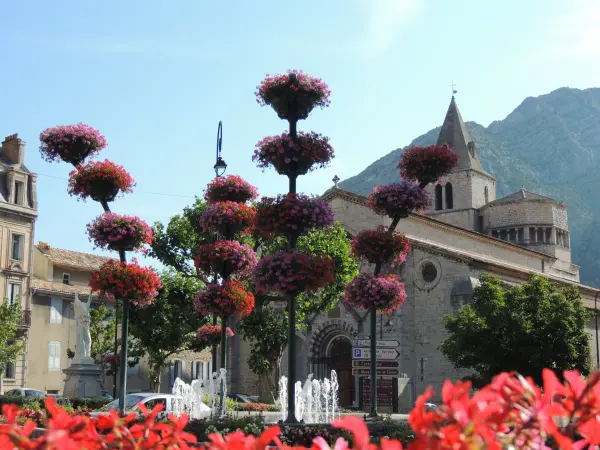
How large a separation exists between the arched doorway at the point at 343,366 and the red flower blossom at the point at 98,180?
96.5 feet

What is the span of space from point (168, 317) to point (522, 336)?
17.6 metres

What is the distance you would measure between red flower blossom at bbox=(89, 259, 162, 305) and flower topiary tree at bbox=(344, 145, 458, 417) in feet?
14.6

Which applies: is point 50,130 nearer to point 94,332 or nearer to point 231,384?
point 94,332

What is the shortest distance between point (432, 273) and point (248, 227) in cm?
2533

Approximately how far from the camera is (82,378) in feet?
78.6

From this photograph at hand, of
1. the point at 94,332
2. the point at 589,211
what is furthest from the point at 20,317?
the point at 589,211

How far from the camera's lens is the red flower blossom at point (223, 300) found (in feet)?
57.4

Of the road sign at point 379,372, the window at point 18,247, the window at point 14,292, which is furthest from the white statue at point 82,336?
the window at point 18,247

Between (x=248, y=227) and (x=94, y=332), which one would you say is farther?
(x=94, y=332)

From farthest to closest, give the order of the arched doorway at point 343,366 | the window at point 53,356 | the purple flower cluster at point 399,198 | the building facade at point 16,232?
the window at point 53,356, the arched doorway at point 343,366, the building facade at point 16,232, the purple flower cluster at point 399,198

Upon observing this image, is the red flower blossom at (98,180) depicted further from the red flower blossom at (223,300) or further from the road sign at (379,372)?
the road sign at (379,372)

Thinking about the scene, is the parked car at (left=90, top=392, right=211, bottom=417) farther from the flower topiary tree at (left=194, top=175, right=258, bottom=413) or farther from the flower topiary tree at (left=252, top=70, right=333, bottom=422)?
the flower topiary tree at (left=252, top=70, right=333, bottom=422)

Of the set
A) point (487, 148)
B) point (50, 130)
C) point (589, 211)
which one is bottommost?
point (50, 130)

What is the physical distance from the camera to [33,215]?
1751 inches
